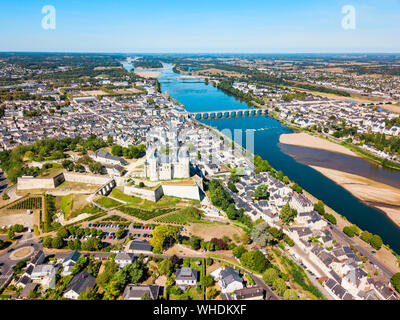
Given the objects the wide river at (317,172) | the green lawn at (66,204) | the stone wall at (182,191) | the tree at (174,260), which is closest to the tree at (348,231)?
the wide river at (317,172)

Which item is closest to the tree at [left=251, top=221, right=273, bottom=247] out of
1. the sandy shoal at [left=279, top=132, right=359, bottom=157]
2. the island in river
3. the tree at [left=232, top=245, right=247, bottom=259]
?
the tree at [left=232, top=245, right=247, bottom=259]

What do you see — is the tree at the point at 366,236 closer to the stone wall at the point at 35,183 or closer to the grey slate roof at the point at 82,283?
the grey slate roof at the point at 82,283

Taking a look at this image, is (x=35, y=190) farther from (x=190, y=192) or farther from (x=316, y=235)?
(x=316, y=235)

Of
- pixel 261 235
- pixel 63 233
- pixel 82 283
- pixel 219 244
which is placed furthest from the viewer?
pixel 63 233

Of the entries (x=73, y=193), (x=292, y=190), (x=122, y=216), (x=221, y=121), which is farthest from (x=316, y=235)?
(x=221, y=121)

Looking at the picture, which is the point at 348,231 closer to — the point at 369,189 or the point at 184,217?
the point at 369,189

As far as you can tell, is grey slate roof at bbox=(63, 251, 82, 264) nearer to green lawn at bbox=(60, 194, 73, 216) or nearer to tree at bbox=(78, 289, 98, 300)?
tree at bbox=(78, 289, 98, 300)

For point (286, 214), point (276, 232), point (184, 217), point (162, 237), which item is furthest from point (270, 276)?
point (184, 217)
